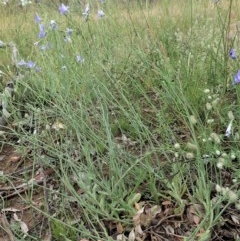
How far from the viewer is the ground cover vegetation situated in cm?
152

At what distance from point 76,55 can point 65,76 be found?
12.1 inches

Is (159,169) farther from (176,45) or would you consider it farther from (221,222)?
(176,45)

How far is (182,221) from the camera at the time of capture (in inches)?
61.4

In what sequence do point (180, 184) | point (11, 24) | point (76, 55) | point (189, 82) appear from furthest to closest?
point (11, 24) → point (76, 55) → point (189, 82) → point (180, 184)

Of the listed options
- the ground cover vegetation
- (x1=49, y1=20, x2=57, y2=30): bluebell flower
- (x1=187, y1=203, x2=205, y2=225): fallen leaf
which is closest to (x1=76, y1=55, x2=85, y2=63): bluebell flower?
the ground cover vegetation

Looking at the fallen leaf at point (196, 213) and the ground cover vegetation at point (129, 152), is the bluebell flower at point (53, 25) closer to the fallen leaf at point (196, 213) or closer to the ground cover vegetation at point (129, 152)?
the ground cover vegetation at point (129, 152)

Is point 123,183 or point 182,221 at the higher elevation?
point 123,183

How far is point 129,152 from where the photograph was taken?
1.79 meters

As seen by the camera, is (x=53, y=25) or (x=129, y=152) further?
(x=53, y=25)

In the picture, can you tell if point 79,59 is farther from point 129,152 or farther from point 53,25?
point 129,152

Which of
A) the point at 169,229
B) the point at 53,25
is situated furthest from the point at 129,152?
the point at 53,25

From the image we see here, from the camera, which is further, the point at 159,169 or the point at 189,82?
the point at 189,82

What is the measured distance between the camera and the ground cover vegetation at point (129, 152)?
1516 millimetres

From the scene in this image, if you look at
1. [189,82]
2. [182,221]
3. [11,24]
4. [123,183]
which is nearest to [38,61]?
[189,82]
